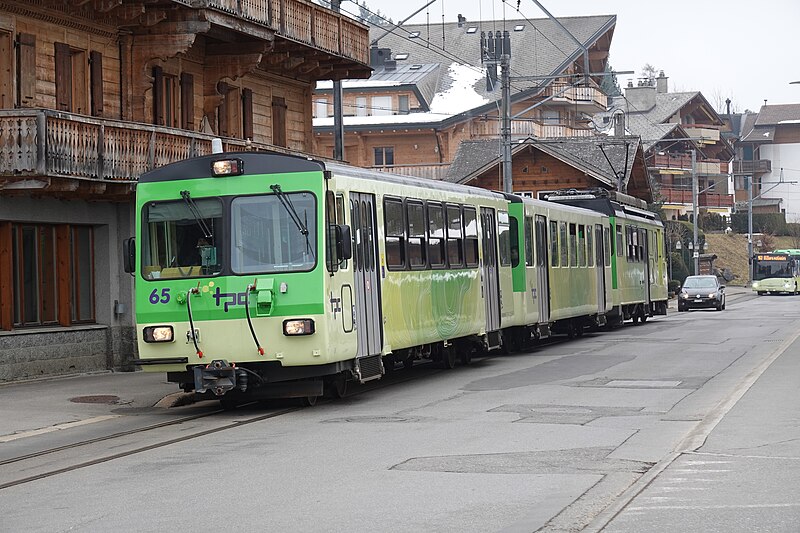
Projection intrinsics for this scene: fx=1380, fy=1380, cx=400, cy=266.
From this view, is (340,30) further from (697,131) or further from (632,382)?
(697,131)

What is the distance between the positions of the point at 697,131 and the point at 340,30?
278ft

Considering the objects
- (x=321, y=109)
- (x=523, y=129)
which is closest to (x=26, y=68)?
(x=321, y=109)

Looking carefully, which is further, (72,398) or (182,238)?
(72,398)

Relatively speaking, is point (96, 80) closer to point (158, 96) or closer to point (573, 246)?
point (158, 96)

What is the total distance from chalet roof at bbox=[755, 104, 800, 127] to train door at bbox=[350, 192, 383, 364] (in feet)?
410

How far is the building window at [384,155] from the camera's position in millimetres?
75438

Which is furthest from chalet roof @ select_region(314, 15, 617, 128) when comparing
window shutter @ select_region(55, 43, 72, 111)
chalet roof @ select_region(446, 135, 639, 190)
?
window shutter @ select_region(55, 43, 72, 111)

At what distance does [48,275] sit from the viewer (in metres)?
25.1

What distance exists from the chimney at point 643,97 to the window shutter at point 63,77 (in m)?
89.5

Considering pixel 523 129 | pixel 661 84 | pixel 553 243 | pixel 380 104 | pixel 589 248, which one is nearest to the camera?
pixel 553 243

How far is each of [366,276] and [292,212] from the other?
6.25 feet

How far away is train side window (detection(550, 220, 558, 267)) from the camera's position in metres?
29.9

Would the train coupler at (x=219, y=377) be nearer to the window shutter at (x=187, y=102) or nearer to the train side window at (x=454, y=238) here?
the train side window at (x=454, y=238)

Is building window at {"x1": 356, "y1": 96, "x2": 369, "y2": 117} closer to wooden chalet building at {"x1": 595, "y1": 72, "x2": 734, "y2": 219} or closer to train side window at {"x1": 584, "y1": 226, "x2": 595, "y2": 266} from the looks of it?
wooden chalet building at {"x1": 595, "y1": 72, "x2": 734, "y2": 219}
